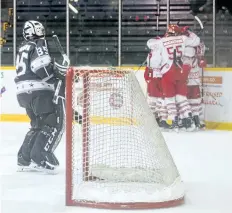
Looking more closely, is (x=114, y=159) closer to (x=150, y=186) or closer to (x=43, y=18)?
(x=150, y=186)

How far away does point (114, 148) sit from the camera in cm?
438

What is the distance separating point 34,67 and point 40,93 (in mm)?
206

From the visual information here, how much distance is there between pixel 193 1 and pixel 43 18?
251cm

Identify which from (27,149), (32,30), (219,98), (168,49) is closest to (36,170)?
(27,149)

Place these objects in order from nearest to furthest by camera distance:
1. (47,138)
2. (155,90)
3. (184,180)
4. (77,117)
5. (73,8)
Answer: (77,117) → (184,180) → (47,138) → (155,90) → (73,8)

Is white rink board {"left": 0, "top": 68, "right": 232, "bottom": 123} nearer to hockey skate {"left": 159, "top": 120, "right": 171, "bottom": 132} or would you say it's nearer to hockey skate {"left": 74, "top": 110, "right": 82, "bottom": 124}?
hockey skate {"left": 159, "top": 120, "right": 171, "bottom": 132}

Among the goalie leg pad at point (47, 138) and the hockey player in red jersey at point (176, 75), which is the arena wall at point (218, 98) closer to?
the hockey player in red jersey at point (176, 75)

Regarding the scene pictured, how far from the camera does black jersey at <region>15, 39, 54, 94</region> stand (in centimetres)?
507

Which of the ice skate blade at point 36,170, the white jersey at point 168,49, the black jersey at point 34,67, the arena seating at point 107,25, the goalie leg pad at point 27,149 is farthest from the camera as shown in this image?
the arena seating at point 107,25

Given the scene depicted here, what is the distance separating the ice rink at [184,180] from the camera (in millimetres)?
3977

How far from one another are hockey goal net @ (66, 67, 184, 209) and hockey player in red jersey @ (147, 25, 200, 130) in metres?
4.14

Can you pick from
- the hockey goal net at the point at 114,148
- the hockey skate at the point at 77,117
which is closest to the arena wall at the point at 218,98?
the hockey goal net at the point at 114,148

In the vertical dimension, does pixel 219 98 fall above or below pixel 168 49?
below

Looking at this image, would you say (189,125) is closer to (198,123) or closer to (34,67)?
(198,123)
